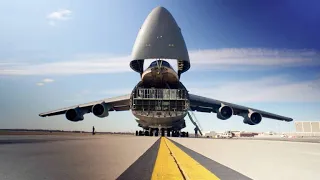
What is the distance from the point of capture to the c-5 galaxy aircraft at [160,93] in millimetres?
26781

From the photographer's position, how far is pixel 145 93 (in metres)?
27.1

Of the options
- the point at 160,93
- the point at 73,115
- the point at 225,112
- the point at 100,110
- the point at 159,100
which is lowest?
the point at 73,115

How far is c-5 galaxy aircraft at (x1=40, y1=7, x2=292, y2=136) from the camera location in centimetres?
2678

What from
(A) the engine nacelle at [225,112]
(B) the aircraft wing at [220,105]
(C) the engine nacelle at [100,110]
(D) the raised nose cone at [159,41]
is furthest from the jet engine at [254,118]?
(C) the engine nacelle at [100,110]

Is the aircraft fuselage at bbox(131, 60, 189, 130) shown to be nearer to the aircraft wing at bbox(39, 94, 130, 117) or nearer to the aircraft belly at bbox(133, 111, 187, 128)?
the aircraft belly at bbox(133, 111, 187, 128)

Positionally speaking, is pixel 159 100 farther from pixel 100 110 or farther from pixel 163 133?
pixel 100 110

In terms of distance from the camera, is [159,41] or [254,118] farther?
[254,118]

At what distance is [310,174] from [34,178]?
4.17 meters

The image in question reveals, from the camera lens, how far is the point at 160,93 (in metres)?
26.9

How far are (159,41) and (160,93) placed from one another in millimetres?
5546

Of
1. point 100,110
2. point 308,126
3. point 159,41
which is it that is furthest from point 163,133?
point 308,126

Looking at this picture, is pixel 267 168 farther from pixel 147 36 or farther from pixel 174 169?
pixel 147 36

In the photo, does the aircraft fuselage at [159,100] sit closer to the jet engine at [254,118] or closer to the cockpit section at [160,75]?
the cockpit section at [160,75]

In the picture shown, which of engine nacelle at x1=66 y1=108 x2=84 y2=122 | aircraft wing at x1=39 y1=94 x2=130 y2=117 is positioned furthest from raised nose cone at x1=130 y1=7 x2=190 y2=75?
engine nacelle at x1=66 y1=108 x2=84 y2=122
